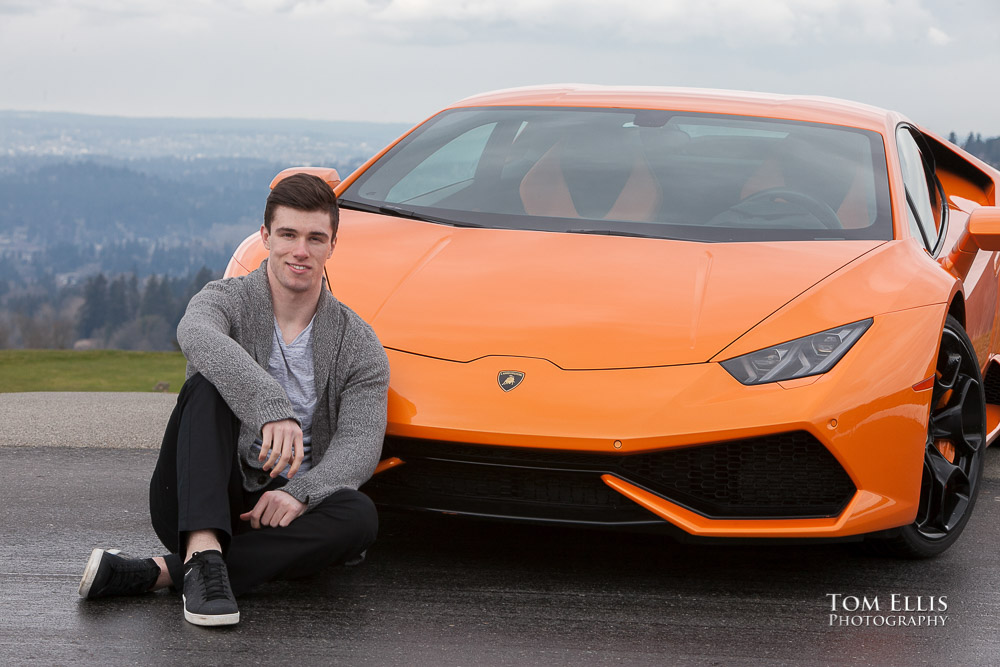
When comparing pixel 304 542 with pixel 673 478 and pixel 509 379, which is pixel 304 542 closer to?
pixel 509 379

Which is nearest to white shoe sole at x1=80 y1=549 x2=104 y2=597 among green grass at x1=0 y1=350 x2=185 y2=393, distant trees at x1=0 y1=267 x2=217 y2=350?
green grass at x1=0 y1=350 x2=185 y2=393

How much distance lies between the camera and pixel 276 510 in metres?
2.85

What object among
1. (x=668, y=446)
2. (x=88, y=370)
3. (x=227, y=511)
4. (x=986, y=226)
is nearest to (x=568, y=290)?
(x=668, y=446)

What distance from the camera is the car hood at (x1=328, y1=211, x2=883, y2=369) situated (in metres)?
3.08

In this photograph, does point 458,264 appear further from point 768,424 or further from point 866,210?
point 866,210

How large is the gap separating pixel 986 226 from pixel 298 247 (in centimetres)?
229

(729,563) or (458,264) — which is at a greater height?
(458,264)

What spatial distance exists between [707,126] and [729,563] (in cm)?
171

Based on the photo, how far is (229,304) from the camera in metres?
3.08

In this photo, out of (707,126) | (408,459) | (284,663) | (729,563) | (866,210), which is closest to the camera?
(284,663)

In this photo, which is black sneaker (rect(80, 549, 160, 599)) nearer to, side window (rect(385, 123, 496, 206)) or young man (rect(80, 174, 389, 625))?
young man (rect(80, 174, 389, 625))

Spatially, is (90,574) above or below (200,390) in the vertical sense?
below

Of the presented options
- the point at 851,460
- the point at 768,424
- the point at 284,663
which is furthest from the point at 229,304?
the point at 851,460

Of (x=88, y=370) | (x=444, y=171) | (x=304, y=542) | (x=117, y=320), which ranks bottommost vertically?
(x=117, y=320)
